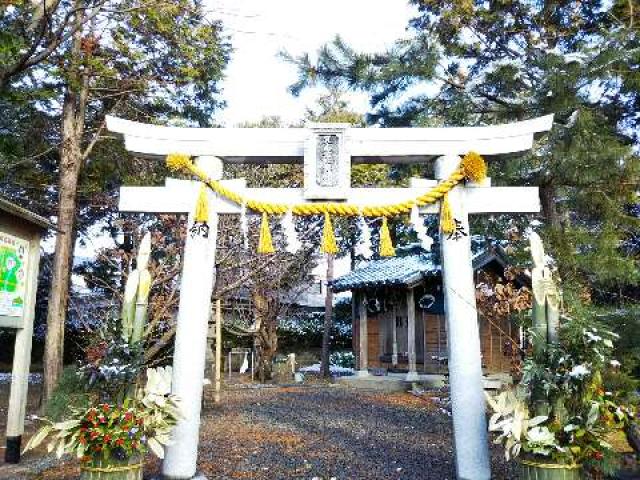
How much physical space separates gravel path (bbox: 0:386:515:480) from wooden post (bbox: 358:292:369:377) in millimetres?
3864

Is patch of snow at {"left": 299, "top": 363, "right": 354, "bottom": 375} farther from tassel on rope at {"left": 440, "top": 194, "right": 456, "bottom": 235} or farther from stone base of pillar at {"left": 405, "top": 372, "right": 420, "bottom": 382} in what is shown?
tassel on rope at {"left": 440, "top": 194, "right": 456, "bottom": 235}

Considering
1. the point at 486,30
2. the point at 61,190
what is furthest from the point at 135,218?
the point at 486,30

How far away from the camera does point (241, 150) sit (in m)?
6.26

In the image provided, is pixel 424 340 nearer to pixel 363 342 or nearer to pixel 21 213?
pixel 363 342

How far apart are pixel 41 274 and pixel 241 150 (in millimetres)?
14742

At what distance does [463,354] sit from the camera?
5785 millimetres

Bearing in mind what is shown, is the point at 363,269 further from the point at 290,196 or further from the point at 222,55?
the point at 290,196

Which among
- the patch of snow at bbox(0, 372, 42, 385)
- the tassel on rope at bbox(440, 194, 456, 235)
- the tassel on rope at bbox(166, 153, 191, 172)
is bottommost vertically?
the patch of snow at bbox(0, 372, 42, 385)

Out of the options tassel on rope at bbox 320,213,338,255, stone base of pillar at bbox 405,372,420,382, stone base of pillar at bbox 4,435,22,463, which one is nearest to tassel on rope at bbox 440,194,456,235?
tassel on rope at bbox 320,213,338,255

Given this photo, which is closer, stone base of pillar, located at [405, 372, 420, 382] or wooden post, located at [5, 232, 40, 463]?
wooden post, located at [5, 232, 40, 463]

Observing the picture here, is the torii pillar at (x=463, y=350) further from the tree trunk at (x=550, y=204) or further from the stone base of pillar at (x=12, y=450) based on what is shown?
the stone base of pillar at (x=12, y=450)

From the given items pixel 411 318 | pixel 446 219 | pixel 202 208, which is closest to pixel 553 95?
pixel 446 219

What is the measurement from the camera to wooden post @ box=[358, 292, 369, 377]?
1744 centimetres

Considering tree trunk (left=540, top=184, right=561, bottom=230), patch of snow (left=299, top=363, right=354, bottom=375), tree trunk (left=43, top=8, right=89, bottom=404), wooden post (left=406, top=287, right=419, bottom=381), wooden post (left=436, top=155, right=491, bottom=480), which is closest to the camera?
wooden post (left=436, top=155, right=491, bottom=480)
